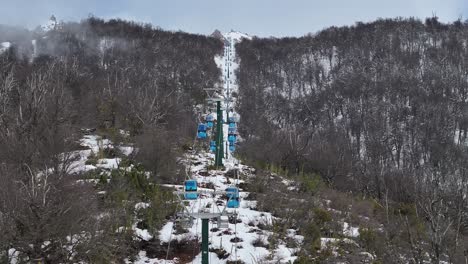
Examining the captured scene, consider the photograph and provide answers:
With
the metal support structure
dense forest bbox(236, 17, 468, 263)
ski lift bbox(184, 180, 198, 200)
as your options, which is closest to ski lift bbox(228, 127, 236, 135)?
the metal support structure

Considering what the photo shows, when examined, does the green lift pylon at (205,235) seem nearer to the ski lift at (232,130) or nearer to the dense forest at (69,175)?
the dense forest at (69,175)

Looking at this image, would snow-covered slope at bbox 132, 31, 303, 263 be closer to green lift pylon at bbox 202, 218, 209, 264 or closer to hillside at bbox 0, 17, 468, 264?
hillside at bbox 0, 17, 468, 264

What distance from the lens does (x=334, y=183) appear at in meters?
21.6

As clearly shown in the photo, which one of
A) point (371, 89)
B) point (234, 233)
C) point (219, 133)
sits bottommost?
point (234, 233)

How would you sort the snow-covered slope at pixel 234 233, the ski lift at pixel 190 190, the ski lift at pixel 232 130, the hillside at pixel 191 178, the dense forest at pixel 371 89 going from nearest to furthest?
the ski lift at pixel 190 190, the hillside at pixel 191 178, the snow-covered slope at pixel 234 233, the ski lift at pixel 232 130, the dense forest at pixel 371 89

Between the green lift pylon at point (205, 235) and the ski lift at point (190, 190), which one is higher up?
the ski lift at point (190, 190)

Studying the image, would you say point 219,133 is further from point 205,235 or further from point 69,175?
point 205,235

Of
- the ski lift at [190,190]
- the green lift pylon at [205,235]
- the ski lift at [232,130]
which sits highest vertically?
the ski lift at [232,130]

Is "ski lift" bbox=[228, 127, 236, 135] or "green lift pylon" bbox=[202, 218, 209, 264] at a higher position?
"ski lift" bbox=[228, 127, 236, 135]

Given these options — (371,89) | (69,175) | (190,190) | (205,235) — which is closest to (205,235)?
(205,235)

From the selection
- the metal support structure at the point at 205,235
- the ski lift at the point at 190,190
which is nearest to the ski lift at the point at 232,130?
the metal support structure at the point at 205,235

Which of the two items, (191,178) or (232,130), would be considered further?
(232,130)

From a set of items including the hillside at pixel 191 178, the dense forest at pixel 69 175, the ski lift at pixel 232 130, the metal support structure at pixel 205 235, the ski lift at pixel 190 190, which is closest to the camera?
the ski lift at pixel 190 190

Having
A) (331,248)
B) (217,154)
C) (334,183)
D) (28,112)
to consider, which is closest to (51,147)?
(28,112)
